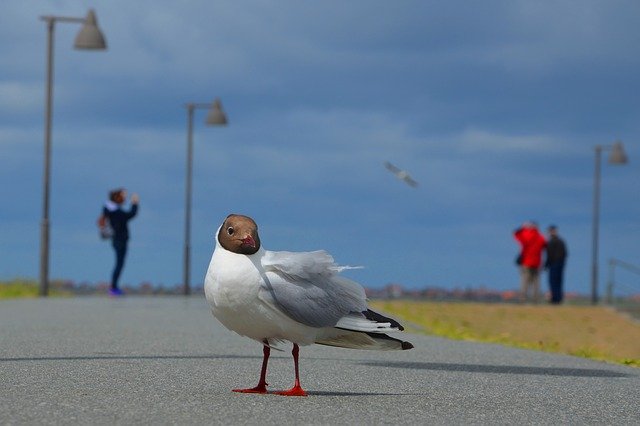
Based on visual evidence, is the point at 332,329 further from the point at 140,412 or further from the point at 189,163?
the point at 189,163

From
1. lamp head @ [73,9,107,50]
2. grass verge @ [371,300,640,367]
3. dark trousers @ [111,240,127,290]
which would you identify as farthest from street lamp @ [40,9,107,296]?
grass verge @ [371,300,640,367]

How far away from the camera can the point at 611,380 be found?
10188 millimetres

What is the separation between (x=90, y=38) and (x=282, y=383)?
21.8m

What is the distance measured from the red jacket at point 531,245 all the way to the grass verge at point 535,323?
2.31m

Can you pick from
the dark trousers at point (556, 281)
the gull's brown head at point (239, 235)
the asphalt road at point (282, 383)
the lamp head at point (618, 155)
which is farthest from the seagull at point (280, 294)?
the lamp head at point (618, 155)

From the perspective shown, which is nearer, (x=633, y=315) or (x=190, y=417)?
(x=190, y=417)

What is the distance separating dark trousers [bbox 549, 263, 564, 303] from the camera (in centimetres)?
3691

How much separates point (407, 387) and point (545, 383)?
139cm

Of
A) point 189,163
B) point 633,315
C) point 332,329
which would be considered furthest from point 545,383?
point 189,163

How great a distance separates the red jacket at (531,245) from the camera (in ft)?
115

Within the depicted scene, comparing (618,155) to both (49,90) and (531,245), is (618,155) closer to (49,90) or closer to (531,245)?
(531,245)

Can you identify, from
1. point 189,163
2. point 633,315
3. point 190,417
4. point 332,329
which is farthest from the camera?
point 189,163

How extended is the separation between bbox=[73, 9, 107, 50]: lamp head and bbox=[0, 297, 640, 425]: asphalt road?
15316 mm

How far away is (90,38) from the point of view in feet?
95.6
